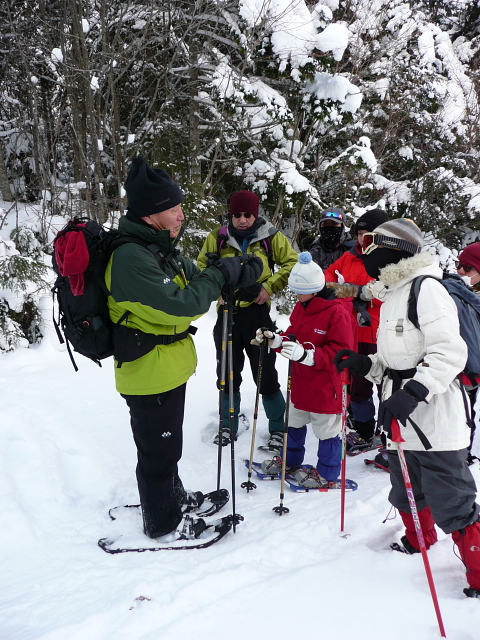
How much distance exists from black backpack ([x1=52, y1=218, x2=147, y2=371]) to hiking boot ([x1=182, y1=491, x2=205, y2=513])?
1468 millimetres

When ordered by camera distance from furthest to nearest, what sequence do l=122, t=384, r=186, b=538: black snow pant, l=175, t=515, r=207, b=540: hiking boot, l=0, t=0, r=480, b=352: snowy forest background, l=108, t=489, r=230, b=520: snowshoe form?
l=0, t=0, r=480, b=352: snowy forest background → l=108, t=489, r=230, b=520: snowshoe → l=175, t=515, r=207, b=540: hiking boot → l=122, t=384, r=186, b=538: black snow pant

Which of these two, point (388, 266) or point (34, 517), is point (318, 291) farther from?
point (34, 517)

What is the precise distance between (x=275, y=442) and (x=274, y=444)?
27mm

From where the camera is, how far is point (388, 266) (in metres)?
2.38

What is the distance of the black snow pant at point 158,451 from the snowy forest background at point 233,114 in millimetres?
4365

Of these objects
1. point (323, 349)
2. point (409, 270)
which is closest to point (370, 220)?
point (323, 349)

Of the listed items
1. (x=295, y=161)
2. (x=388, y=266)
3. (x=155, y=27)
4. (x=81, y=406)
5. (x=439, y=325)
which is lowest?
(x=81, y=406)

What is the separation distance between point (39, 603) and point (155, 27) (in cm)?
1056

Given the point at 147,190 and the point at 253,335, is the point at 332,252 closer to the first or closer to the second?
the point at 253,335

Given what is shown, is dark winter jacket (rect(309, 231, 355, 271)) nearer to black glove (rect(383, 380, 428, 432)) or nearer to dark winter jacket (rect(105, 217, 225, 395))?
dark winter jacket (rect(105, 217, 225, 395))

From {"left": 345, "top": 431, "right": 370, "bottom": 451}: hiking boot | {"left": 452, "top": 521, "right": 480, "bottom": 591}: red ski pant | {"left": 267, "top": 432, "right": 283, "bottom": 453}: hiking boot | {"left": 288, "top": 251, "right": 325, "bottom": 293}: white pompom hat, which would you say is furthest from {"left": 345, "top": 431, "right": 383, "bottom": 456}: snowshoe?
{"left": 452, "top": 521, "right": 480, "bottom": 591}: red ski pant

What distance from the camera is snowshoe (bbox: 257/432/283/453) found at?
170 inches

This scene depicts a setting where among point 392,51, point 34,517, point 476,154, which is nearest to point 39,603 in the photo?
point 34,517

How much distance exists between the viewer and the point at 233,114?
8688 mm
